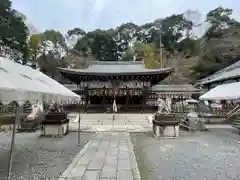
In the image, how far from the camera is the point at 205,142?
30.6 feet

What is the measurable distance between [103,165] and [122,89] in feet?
53.3

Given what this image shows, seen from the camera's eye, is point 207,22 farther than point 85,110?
Yes

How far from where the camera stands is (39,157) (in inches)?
260

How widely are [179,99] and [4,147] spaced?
17.1 m

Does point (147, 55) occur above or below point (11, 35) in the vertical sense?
below

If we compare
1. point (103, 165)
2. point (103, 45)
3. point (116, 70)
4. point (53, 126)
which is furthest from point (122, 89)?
point (103, 45)

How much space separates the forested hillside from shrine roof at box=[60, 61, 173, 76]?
1039 centimetres

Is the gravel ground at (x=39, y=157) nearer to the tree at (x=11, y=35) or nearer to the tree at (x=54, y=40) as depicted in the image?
the tree at (x=11, y=35)

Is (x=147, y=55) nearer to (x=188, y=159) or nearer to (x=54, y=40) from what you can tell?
(x=54, y=40)

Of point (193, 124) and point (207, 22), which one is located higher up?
point (207, 22)

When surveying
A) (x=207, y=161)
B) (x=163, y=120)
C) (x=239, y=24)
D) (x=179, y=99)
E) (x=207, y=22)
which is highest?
(x=207, y=22)

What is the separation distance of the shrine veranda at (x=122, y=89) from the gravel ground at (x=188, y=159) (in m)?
11.9

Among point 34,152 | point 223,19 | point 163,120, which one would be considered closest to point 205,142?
point 163,120

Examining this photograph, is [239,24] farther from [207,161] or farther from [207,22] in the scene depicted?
[207,161]
